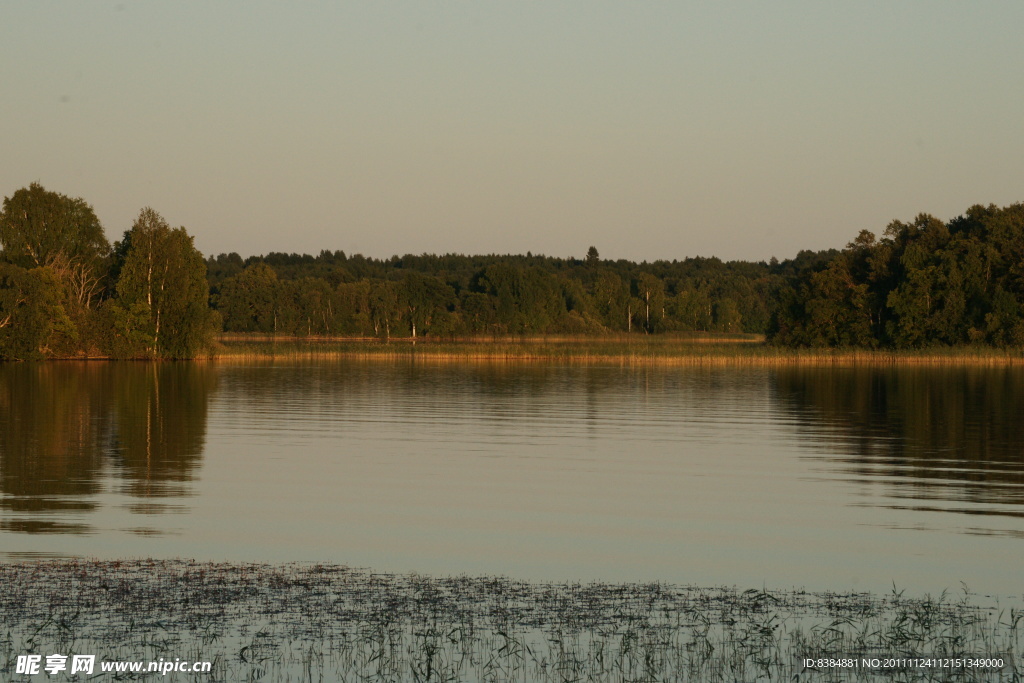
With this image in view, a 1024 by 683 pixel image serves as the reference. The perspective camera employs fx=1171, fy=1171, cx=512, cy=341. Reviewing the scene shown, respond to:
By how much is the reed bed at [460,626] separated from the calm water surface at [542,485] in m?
1.20

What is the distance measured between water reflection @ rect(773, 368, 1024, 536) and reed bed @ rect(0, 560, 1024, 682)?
23.0 feet

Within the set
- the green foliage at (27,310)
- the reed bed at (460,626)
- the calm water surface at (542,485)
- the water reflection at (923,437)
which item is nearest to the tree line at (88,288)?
the green foliage at (27,310)

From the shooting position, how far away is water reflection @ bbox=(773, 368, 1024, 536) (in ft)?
72.8

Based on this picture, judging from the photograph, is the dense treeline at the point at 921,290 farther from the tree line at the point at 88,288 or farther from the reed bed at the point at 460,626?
the reed bed at the point at 460,626

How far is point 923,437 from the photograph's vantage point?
33062 millimetres

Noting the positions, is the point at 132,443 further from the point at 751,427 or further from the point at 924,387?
the point at 924,387

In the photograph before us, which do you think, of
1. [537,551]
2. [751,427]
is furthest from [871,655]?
[751,427]

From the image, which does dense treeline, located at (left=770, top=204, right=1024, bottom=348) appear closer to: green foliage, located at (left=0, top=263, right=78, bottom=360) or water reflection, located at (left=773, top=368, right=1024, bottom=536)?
water reflection, located at (left=773, top=368, right=1024, bottom=536)

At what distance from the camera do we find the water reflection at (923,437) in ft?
72.8

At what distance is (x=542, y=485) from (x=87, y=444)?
1271 centimetres

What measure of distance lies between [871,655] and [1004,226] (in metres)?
96.6

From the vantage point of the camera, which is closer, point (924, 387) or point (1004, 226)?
point (924, 387)

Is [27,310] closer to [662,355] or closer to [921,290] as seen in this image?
[662,355]

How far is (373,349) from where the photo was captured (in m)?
107
